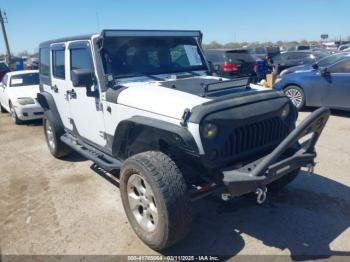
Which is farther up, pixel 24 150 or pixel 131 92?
pixel 131 92

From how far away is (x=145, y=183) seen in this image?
10.1 feet

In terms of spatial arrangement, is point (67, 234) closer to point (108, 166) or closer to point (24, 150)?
point (108, 166)

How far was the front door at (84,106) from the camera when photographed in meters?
4.16

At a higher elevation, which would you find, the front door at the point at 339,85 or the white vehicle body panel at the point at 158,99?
the white vehicle body panel at the point at 158,99

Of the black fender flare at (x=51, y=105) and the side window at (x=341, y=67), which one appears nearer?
the black fender flare at (x=51, y=105)

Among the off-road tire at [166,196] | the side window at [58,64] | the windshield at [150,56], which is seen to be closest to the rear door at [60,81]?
the side window at [58,64]

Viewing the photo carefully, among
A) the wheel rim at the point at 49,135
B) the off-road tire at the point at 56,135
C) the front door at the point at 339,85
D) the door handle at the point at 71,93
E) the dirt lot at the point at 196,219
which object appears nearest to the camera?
the dirt lot at the point at 196,219

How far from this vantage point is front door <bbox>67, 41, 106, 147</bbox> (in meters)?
4.16

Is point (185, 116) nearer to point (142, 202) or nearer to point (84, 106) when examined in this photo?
point (142, 202)

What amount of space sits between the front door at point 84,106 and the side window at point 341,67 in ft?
20.9

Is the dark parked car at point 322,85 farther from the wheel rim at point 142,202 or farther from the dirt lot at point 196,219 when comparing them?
the wheel rim at point 142,202

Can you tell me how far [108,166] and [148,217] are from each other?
3.07ft

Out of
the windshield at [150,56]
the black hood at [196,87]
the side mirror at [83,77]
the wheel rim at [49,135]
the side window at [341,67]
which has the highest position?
the windshield at [150,56]

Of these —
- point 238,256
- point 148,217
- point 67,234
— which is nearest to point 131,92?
point 148,217
